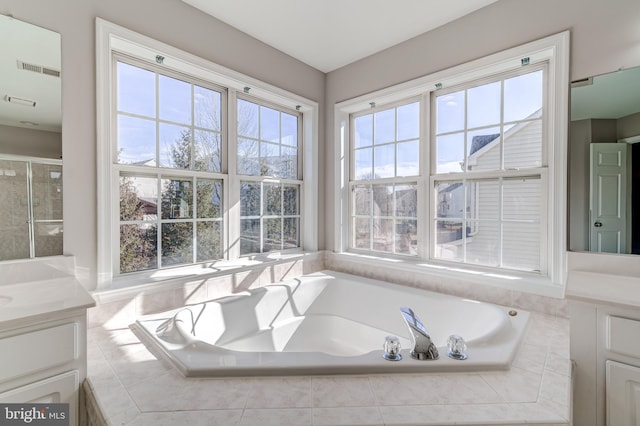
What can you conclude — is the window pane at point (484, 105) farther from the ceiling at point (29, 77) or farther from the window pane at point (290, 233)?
the ceiling at point (29, 77)

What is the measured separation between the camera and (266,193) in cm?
265

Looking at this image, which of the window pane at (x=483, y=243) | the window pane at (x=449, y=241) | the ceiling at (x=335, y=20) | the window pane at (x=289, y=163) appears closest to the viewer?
the ceiling at (x=335, y=20)

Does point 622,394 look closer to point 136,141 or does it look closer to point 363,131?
point 363,131

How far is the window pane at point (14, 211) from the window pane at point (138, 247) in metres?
0.47

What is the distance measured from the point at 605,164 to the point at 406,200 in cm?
129

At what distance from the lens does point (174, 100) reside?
208cm

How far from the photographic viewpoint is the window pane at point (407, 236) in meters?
2.52

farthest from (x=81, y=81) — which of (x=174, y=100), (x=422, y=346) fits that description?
(x=422, y=346)

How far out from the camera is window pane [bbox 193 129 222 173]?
7.17 ft

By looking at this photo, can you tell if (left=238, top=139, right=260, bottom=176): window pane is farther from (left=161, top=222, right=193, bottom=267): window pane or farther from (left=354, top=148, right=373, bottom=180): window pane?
(left=354, top=148, right=373, bottom=180): window pane

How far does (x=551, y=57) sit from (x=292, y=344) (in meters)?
2.62

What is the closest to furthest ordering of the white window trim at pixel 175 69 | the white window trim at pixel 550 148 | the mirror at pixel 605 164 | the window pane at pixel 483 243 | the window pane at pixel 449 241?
the mirror at pixel 605 164 < the white window trim at pixel 175 69 < the white window trim at pixel 550 148 < the window pane at pixel 483 243 < the window pane at pixel 449 241

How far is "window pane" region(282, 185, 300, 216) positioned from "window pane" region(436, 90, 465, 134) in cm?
141

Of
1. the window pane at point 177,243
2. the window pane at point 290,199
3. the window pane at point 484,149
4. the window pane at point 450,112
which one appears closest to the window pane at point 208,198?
the window pane at point 177,243
